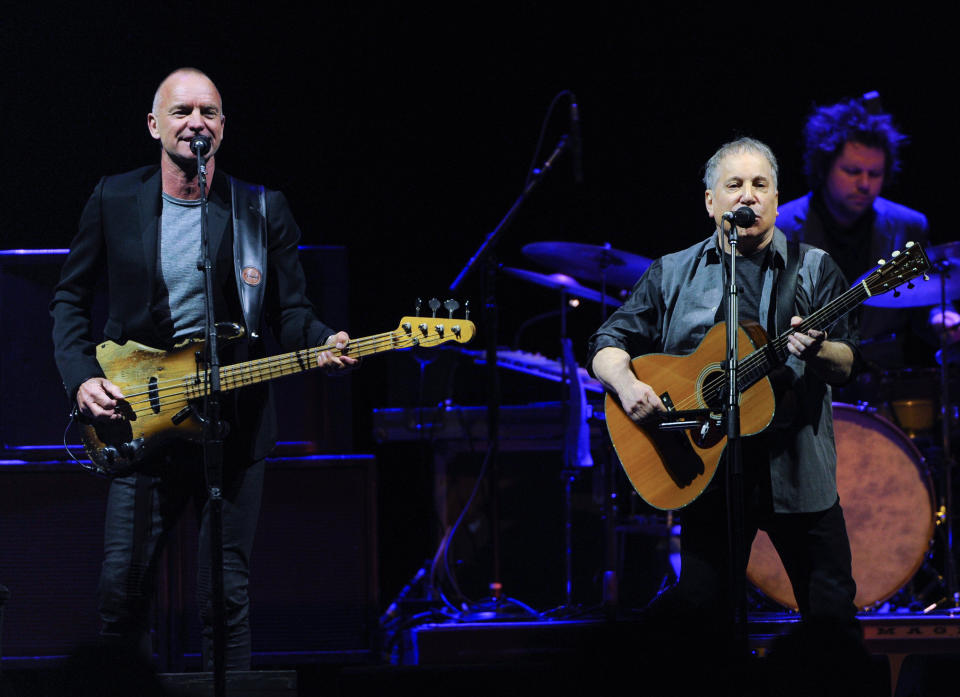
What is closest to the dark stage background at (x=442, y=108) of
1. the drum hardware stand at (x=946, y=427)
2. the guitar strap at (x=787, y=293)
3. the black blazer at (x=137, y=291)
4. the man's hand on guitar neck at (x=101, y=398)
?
the drum hardware stand at (x=946, y=427)

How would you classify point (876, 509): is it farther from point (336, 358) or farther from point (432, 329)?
point (336, 358)

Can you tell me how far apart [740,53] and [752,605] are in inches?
133

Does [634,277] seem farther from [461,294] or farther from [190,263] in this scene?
[190,263]

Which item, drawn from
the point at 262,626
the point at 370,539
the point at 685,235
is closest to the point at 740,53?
the point at 685,235

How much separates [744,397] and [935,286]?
2.57 metres

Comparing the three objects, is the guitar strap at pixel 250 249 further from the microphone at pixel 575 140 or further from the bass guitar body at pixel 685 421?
the microphone at pixel 575 140

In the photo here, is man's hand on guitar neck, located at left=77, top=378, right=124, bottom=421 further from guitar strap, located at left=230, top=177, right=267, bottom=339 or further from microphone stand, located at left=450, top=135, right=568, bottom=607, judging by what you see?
microphone stand, located at left=450, top=135, right=568, bottom=607

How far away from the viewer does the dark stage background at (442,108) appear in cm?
674

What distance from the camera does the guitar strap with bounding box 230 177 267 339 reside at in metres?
3.95

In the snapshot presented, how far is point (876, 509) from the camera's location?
5598 millimetres

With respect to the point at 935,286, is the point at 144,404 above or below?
below

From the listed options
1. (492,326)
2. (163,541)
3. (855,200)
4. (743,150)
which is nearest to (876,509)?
(855,200)

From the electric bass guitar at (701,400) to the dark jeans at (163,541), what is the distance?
1.34 m

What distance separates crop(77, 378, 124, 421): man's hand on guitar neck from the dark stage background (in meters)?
3.11
